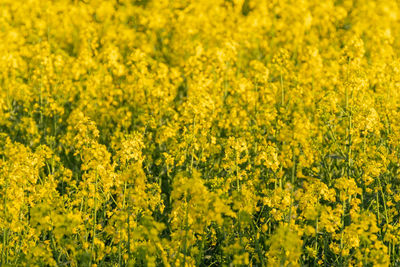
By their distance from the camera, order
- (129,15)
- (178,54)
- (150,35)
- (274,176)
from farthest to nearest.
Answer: (129,15) < (150,35) < (178,54) < (274,176)

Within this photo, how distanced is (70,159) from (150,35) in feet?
12.0

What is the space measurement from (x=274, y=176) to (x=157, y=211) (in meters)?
1.11

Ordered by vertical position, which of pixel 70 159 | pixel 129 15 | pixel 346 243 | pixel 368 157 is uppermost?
pixel 129 15

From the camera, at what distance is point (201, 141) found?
4949 mm

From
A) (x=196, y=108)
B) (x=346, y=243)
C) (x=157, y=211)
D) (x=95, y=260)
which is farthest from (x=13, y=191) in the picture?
(x=346, y=243)

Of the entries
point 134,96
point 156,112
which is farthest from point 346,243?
point 134,96

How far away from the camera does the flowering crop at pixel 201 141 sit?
3846mm

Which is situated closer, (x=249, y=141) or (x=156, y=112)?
(x=249, y=141)

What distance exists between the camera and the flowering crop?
385 cm

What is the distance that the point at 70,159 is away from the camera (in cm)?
660

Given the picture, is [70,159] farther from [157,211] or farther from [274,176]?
[274,176]

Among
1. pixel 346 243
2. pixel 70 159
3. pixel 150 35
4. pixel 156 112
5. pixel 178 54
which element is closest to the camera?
pixel 346 243

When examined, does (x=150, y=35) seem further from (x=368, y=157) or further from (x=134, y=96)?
(x=368, y=157)

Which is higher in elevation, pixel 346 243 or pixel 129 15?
pixel 129 15
